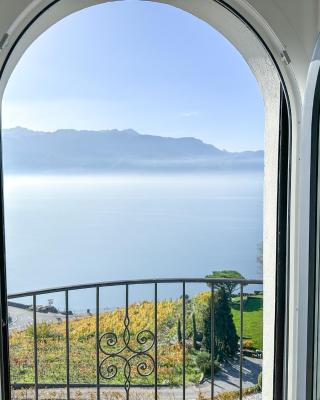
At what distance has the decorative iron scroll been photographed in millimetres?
2504

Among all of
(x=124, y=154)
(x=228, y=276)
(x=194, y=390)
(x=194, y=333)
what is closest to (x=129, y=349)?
(x=194, y=333)

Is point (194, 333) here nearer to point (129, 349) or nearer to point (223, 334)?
point (223, 334)

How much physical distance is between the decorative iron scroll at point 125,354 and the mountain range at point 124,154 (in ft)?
3.33

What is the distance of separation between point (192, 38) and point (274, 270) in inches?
64.7

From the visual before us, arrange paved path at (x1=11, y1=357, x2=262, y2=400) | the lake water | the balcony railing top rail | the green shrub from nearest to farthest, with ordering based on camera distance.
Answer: the balcony railing top rail, the lake water, paved path at (x1=11, y1=357, x2=262, y2=400), the green shrub

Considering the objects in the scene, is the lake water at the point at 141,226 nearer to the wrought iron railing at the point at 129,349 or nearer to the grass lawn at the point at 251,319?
the wrought iron railing at the point at 129,349

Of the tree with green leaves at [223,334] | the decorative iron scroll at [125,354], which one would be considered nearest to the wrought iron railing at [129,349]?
the decorative iron scroll at [125,354]

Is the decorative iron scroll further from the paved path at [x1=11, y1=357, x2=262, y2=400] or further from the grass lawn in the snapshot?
the grass lawn

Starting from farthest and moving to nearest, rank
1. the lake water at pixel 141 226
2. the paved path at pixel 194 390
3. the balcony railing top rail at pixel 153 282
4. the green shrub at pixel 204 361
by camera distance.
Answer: the green shrub at pixel 204 361, the paved path at pixel 194 390, the lake water at pixel 141 226, the balcony railing top rail at pixel 153 282

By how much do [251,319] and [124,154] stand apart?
4.55 feet

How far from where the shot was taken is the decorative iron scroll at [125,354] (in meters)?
2.50

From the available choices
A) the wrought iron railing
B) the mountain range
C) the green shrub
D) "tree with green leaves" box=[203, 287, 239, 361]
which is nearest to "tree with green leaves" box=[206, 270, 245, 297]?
the wrought iron railing

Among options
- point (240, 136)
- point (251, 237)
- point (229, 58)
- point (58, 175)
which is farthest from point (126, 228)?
point (229, 58)

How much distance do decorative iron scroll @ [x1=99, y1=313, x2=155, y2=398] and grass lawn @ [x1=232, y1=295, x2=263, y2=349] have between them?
22.6 inches
